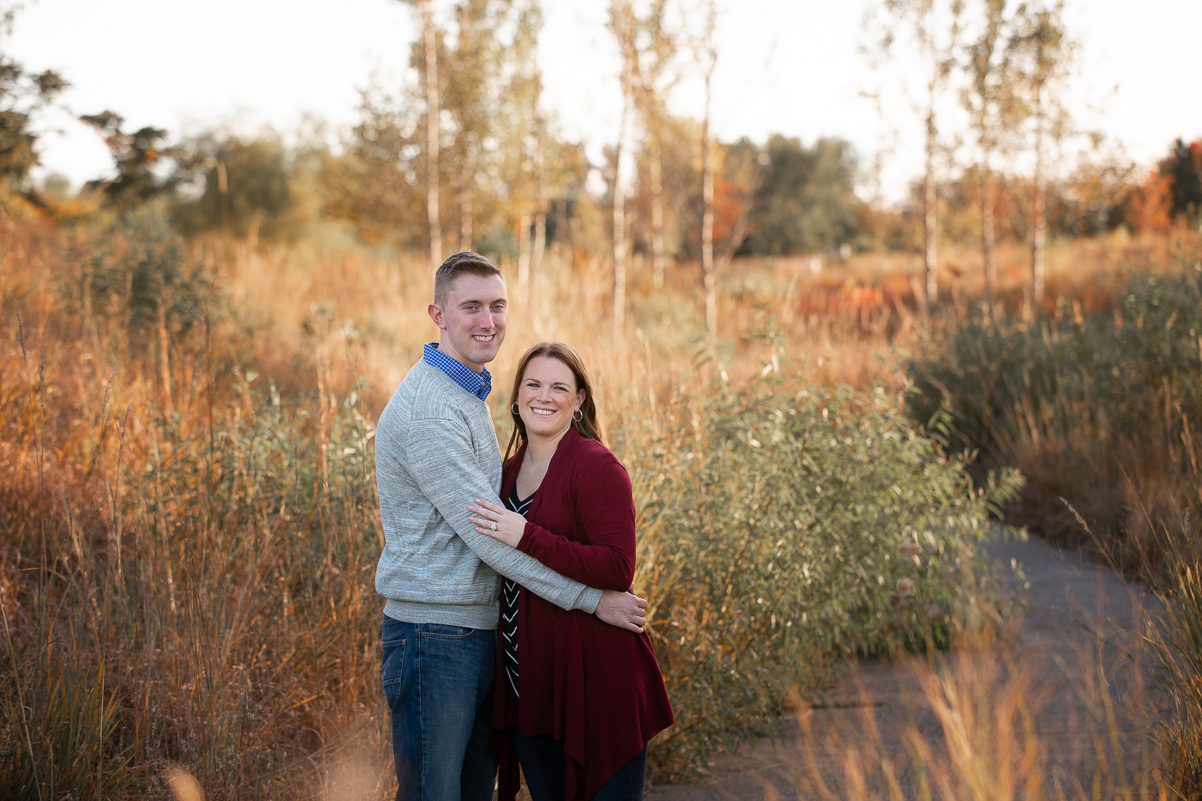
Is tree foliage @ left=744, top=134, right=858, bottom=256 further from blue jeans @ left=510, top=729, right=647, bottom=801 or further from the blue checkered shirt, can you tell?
blue jeans @ left=510, top=729, right=647, bottom=801

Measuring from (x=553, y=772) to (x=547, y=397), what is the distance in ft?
3.16

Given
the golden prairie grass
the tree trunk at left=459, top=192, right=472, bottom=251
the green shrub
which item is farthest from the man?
the tree trunk at left=459, top=192, right=472, bottom=251

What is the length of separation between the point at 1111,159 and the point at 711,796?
1487 cm

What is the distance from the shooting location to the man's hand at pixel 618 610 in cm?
201

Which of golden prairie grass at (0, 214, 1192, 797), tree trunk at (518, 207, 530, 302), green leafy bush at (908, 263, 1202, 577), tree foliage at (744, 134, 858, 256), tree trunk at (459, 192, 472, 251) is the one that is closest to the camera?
golden prairie grass at (0, 214, 1192, 797)

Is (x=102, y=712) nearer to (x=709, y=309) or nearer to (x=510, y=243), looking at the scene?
(x=709, y=309)

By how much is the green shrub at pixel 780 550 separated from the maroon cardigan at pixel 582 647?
1004 mm

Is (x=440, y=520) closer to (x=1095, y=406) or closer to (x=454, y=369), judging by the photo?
(x=454, y=369)

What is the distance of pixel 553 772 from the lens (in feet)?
6.89

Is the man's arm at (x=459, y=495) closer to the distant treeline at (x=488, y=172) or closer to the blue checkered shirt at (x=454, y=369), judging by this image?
the blue checkered shirt at (x=454, y=369)

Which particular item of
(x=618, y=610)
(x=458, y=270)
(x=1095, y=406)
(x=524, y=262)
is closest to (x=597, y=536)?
(x=618, y=610)

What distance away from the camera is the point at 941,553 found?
3971 millimetres

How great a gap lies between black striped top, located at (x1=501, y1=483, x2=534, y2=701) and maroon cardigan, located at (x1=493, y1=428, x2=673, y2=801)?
0.07 feet

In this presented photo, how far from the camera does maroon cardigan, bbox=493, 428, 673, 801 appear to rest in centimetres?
196
